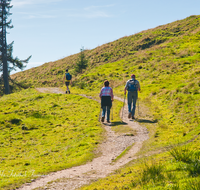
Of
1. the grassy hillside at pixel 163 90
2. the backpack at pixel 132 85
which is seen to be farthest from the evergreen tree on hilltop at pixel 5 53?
the backpack at pixel 132 85

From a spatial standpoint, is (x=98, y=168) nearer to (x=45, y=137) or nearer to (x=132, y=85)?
(x=45, y=137)

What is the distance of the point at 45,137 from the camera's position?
48.2ft

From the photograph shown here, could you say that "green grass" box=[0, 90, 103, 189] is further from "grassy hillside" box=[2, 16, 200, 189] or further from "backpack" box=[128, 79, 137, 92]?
"backpack" box=[128, 79, 137, 92]

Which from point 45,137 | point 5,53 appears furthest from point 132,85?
point 5,53

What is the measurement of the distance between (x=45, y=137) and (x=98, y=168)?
6.87m

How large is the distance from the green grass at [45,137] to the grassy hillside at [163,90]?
3.01 meters

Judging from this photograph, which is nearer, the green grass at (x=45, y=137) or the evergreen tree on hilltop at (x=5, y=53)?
the green grass at (x=45, y=137)

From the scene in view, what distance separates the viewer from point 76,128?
52.2 feet

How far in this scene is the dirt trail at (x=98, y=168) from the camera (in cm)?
730

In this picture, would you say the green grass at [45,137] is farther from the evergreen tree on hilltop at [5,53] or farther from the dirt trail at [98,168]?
the evergreen tree on hilltop at [5,53]

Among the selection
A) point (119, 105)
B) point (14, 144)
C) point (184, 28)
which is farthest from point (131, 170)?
point (184, 28)

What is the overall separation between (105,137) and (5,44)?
3836 centimetres

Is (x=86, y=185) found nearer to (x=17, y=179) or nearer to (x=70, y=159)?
(x=17, y=179)

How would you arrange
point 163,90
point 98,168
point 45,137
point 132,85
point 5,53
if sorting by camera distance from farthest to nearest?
point 5,53
point 163,90
point 132,85
point 45,137
point 98,168
